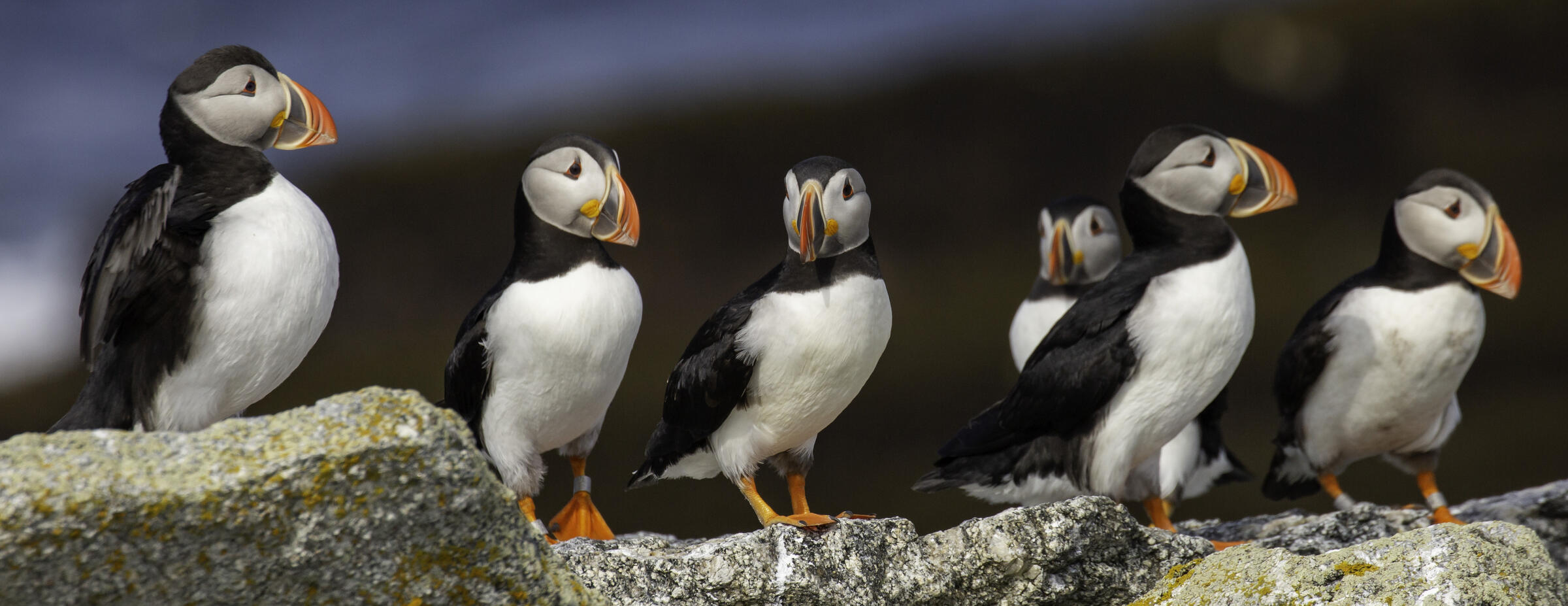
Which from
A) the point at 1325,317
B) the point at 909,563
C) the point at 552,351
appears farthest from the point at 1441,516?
the point at 552,351

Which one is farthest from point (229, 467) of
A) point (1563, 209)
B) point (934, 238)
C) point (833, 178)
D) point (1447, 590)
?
point (1563, 209)

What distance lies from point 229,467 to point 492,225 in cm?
1455

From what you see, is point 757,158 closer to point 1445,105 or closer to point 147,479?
point 1445,105

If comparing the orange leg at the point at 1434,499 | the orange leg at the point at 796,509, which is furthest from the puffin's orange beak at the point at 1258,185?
the orange leg at the point at 796,509

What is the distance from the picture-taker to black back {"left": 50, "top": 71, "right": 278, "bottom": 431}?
152 inches

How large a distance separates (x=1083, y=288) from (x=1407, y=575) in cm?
403

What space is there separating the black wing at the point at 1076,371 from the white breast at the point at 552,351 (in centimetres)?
180

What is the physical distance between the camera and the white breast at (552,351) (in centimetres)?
450

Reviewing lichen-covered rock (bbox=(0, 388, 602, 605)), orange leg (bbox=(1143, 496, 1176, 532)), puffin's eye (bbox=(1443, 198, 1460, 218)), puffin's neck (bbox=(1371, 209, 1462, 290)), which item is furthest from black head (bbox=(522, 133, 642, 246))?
puffin's eye (bbox=(1443, 198, 1460, 218))

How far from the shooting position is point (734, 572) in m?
3.75

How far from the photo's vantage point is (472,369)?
4676 millimetres

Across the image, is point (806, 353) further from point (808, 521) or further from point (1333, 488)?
point (1333, 488)

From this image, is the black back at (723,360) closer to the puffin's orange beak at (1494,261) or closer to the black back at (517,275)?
the black back at (517,275)

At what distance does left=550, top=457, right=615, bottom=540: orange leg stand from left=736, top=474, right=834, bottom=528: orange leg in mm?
643
